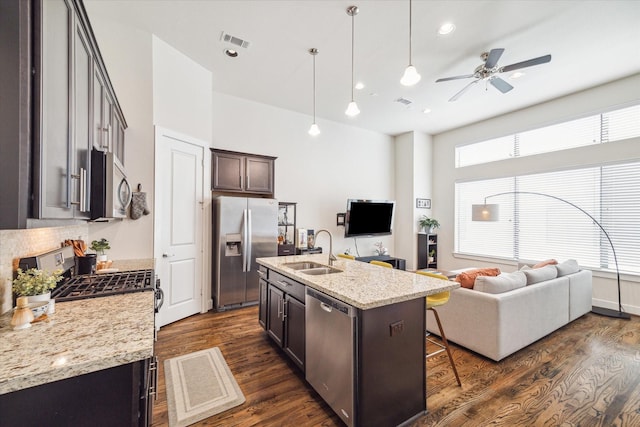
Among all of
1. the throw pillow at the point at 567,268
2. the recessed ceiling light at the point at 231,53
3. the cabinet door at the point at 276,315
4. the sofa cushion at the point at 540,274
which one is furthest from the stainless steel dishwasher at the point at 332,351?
the throw pillow at the point at 567,268

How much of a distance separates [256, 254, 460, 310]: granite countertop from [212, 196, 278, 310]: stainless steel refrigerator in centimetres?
158

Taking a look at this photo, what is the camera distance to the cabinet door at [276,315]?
2.67 meters

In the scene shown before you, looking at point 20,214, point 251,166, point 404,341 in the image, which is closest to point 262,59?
point 251,166

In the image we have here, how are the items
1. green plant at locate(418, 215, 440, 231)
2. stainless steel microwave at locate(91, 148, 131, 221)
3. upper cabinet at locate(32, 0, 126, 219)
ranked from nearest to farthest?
1. upper cabinet at locate(32, 0, 126, 219)
2. stainless steel microwave at locate(91, 148, 131, 221)
3. green plant at locate(418, 215, 440, 231)

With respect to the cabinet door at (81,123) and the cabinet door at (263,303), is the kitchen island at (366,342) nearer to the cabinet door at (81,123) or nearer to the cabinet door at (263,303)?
the cabinet door at (263,303)

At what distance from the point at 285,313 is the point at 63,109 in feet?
7.11

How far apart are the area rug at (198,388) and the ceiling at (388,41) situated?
3.62 meters

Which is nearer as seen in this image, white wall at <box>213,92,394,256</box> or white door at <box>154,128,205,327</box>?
white door at <box>154,128,205,327</box>

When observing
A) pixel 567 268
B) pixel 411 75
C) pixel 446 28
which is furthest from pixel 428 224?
pixel 411 75

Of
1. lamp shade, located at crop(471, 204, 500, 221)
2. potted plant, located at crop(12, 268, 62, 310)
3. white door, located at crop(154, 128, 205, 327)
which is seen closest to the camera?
potted plant, located at crop(12, 268, 62, 310)

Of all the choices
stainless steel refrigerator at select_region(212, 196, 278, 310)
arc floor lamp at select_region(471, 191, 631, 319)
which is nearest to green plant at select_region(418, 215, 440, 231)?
arc floor lamp at select_region(471, 191, 631, 319)

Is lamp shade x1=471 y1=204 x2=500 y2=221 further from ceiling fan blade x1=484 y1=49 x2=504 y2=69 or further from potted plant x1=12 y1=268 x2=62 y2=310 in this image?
potted plant x1=12 y1=268 x2=62 y2=310

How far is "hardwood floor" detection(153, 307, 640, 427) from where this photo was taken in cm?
195

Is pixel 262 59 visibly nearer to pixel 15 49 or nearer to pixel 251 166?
pixel 251 166
